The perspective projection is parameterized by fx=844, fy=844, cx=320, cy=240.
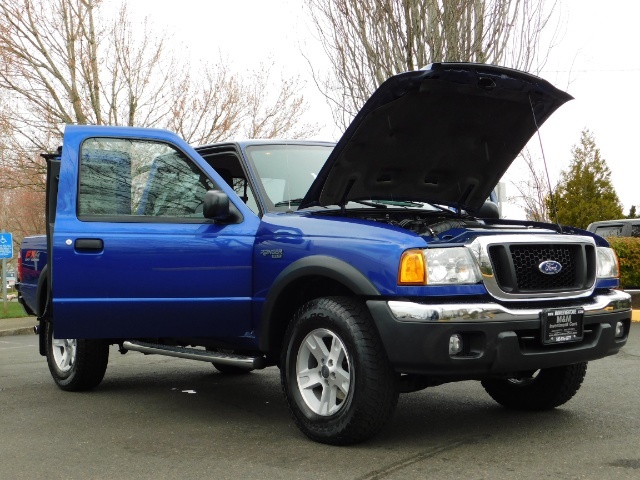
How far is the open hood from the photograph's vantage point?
16.0 ft

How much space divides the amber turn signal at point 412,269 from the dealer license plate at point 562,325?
68 centimetres

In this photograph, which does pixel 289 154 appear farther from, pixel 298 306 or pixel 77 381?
pixel 77 381

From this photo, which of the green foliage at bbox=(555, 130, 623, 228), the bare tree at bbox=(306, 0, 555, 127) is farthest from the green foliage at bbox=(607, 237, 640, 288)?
the green foliage at bbox=(555, 130, 623, 228)

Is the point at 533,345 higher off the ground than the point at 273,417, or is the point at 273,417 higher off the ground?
the point at 533,345

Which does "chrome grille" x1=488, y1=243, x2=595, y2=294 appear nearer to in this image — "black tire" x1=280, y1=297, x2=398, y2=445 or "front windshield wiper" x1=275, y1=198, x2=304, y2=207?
"black tire" x1=280, y1=297, x2=398, y2=445

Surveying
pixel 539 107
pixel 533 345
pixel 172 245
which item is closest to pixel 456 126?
pixel 539 107

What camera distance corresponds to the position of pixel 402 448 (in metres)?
4.55

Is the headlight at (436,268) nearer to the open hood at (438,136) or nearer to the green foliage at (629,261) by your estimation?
the open hood at (438,136)

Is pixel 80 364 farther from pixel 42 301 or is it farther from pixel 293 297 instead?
pixel 293 297

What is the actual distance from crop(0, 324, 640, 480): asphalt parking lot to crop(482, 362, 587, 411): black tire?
0.10 metres

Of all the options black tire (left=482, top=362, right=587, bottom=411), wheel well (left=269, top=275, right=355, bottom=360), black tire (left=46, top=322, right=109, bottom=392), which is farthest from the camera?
black tire (left=46, top=322, right=109, bottom=392)

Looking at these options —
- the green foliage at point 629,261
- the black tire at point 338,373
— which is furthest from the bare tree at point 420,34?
the black tire at point 338,373

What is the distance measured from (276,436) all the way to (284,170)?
6.01 feet

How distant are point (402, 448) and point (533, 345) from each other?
89 centimetres
